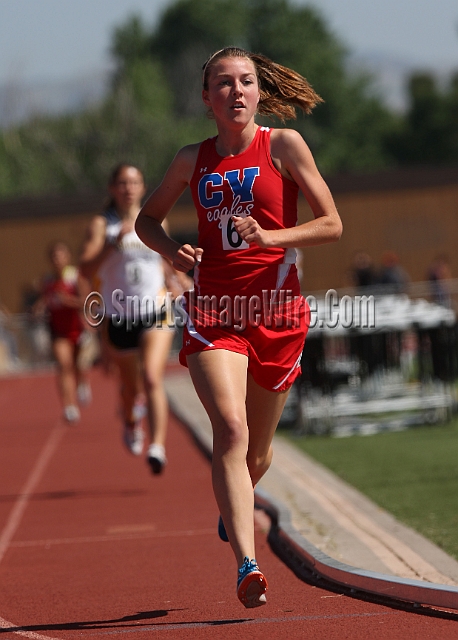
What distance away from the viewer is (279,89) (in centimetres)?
498

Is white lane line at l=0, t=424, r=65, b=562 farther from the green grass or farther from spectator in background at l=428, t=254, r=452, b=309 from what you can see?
spectator in background at l=428, t=254, r=452, b=309

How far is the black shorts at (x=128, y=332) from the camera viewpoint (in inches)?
332

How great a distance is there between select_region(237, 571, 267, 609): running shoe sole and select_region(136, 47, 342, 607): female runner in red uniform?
2.04 feet

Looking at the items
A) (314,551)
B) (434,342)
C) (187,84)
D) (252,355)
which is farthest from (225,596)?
(187,84)

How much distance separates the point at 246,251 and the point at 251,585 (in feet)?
4.58

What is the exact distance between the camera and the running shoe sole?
4156 mm

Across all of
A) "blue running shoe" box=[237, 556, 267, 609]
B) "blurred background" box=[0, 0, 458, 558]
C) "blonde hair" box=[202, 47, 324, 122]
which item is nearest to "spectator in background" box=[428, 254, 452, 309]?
"blurred background" box=[0, 0, 458, 558]

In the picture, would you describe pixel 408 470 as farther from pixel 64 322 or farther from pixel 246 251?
pixel 64 322

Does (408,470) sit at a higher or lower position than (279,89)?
lower

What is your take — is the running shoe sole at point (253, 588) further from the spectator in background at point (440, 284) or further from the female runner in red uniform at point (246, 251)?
the spectator in background at point (440, 284)

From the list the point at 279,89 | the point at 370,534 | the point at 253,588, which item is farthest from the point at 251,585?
the point at 370,534

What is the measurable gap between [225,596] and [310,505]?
7.86 feet

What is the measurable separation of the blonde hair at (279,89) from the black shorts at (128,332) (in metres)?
3.57

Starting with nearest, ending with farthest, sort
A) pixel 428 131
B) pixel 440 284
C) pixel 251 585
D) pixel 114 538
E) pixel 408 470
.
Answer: pixel 251 585 < pixel 114 538 < pixel 408 470 < pixel 440 284 < pixel 428 131
